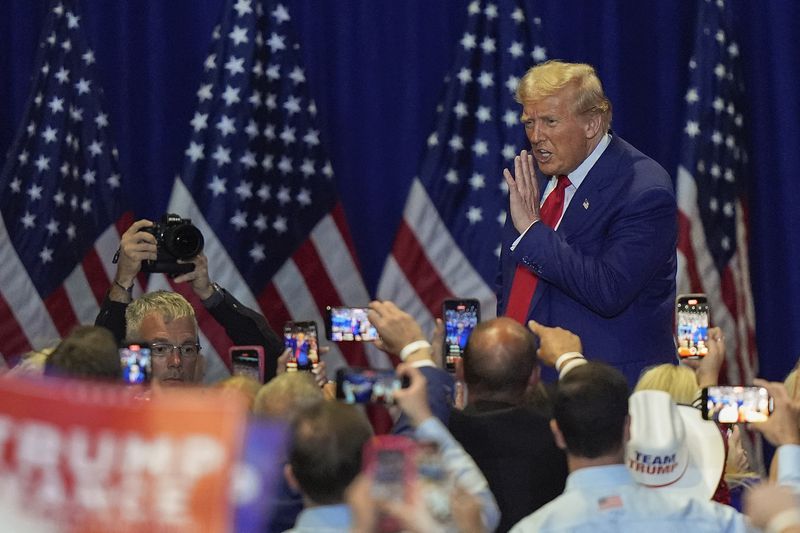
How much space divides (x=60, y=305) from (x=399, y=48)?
2.18m

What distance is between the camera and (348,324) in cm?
487

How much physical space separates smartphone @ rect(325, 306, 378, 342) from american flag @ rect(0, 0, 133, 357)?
266 centimetres

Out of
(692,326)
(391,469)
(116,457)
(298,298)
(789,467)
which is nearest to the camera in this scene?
(116,457)

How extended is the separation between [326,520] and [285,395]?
945 millimetres

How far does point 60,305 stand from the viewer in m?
7.16

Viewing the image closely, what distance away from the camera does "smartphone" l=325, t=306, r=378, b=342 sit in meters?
4.85

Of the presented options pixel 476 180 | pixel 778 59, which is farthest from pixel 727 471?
pixel 778 59

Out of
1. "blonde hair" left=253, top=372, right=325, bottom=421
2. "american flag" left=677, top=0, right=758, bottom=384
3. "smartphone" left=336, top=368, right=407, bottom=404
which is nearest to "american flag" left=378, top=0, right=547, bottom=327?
"american flag" left=677, top=0, right=758, bottom=384

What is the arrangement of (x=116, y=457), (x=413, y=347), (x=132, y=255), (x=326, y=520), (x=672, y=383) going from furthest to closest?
(x=132, y=255)
(x=672, y=383)
(x=413, y=347)
(x=326, y=520)
(x=116, y=457)

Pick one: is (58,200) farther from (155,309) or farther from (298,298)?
(155,309)

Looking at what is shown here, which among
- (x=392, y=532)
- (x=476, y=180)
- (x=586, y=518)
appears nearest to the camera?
(x=392, y=532)

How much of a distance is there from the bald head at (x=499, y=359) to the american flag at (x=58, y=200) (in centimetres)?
413

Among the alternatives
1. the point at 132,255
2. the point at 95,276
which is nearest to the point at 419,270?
the point at 95,276

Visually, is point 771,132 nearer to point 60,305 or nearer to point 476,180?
point 476,180
